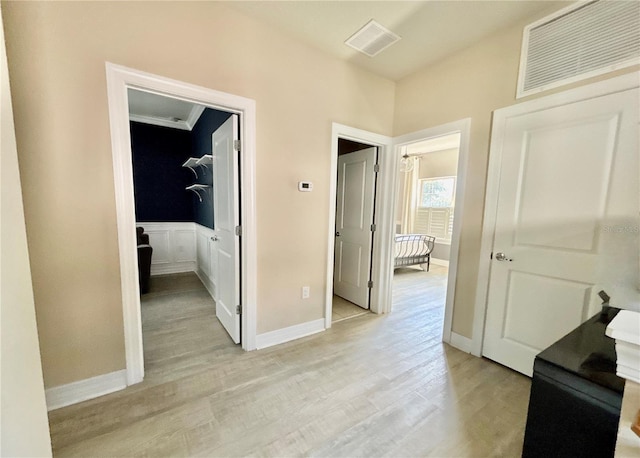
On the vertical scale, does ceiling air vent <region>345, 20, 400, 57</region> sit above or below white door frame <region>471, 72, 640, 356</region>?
above

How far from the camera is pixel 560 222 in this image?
5.68 feet

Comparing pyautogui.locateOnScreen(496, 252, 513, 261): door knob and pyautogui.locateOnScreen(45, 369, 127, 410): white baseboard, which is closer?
pyautogui.locateOnScreen(45, 369, 127, 410): white baseboard

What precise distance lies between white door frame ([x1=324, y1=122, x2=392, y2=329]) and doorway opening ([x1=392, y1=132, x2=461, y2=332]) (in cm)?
97

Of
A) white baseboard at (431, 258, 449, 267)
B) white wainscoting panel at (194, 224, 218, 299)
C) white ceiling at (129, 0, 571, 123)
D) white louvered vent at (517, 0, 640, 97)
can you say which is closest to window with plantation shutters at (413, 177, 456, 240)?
white baseboard at (431, 258, 449, 267)

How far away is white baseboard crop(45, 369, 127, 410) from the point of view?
1.55 metres

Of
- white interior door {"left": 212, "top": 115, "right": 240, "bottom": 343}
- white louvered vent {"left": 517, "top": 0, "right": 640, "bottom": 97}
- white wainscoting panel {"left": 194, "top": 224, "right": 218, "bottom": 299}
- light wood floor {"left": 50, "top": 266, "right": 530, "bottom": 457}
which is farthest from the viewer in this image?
white wainscoting panel {"left": 194, "top": 224, "right": 218, "bottom": 299}

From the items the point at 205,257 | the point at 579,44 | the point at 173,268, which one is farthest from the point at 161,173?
the point at 579,44

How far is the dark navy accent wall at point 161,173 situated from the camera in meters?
4.39

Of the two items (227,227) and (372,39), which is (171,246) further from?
(372,39)

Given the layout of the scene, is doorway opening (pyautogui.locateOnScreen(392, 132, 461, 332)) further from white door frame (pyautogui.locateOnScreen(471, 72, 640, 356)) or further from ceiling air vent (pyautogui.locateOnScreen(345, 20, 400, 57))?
ceiling air vent (pyautogui.locateOnScreen(345, 20, 400, 57))

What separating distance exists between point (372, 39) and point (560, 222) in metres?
2.00

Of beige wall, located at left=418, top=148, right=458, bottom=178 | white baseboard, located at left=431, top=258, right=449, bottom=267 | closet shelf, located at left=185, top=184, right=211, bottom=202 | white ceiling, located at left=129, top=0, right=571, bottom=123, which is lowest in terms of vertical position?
white baseboard, located at left=431, top=258, right=449, bottom=267

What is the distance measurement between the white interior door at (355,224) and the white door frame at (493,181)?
1188 mm

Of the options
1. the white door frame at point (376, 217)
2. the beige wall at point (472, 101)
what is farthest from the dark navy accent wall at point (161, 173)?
the beige wall at point (472, 101)
